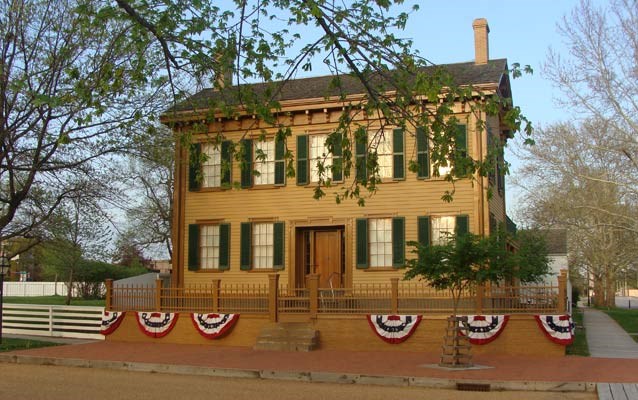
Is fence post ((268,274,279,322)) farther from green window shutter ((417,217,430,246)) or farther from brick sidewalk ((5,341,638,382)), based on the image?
green window shutter ((417,217,430,246))

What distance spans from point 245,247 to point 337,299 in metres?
4.56

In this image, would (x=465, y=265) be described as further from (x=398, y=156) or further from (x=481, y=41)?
(x=481, y=41)

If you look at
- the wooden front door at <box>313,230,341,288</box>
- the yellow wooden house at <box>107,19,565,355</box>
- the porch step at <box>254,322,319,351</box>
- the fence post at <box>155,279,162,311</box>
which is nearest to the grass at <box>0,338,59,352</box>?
the yellow wooden house at <box>107,19,565,355</box>

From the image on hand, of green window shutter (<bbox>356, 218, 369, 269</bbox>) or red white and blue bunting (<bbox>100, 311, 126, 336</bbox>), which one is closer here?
red white and blue bunting (<bbox>100, 311, 126, 336</bbox>)

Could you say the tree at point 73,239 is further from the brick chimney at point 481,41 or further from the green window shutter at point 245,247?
the brick chimney at point 481,41

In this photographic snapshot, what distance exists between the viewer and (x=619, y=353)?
1700 centimetres

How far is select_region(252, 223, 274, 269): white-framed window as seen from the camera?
2211 centimetres

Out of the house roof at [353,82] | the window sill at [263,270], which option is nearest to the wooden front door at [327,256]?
the window sill at [263,270]

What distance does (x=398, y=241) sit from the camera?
20.6m

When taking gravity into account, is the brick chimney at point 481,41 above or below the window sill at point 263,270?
above

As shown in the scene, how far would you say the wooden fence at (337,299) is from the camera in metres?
17.0

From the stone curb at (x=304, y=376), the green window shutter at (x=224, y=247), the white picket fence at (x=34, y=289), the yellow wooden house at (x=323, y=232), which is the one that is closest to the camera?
the stone curb at (x=304, y=376)

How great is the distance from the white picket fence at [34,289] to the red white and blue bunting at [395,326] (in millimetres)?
45426

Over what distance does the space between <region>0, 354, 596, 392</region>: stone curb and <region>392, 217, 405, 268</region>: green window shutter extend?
742 cm
